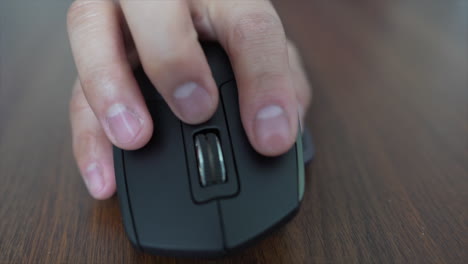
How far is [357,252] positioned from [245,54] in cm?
20

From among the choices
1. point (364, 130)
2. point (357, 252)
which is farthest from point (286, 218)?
point (364, 130)

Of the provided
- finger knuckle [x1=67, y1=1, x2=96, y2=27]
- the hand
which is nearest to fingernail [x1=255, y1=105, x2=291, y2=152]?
the hand

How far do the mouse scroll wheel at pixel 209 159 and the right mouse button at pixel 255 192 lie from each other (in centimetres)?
1

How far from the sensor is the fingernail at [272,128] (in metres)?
0.34

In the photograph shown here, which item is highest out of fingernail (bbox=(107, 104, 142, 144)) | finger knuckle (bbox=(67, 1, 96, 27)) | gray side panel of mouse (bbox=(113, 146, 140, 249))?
finger knuckle (bbox=(67, 1, 96, 27))

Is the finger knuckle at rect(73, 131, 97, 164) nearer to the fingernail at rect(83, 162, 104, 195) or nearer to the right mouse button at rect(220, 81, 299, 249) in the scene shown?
the fingernail at rect(83, 162, 104, 195)

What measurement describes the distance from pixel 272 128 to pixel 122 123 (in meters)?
0.14

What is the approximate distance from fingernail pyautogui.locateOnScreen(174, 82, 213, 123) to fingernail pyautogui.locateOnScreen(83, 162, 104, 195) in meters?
0.13

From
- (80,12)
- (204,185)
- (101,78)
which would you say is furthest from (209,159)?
(80,12)

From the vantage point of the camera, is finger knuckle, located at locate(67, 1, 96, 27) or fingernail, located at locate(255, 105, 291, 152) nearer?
fingernail, located at locate(255, 105, 291, 152)

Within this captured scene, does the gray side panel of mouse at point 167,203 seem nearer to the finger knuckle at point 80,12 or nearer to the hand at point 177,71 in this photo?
the hand at point 177,71

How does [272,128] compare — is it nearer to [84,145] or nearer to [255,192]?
[255,192]

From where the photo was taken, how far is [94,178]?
414 millimetres

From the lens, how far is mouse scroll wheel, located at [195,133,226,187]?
0.34 metres
